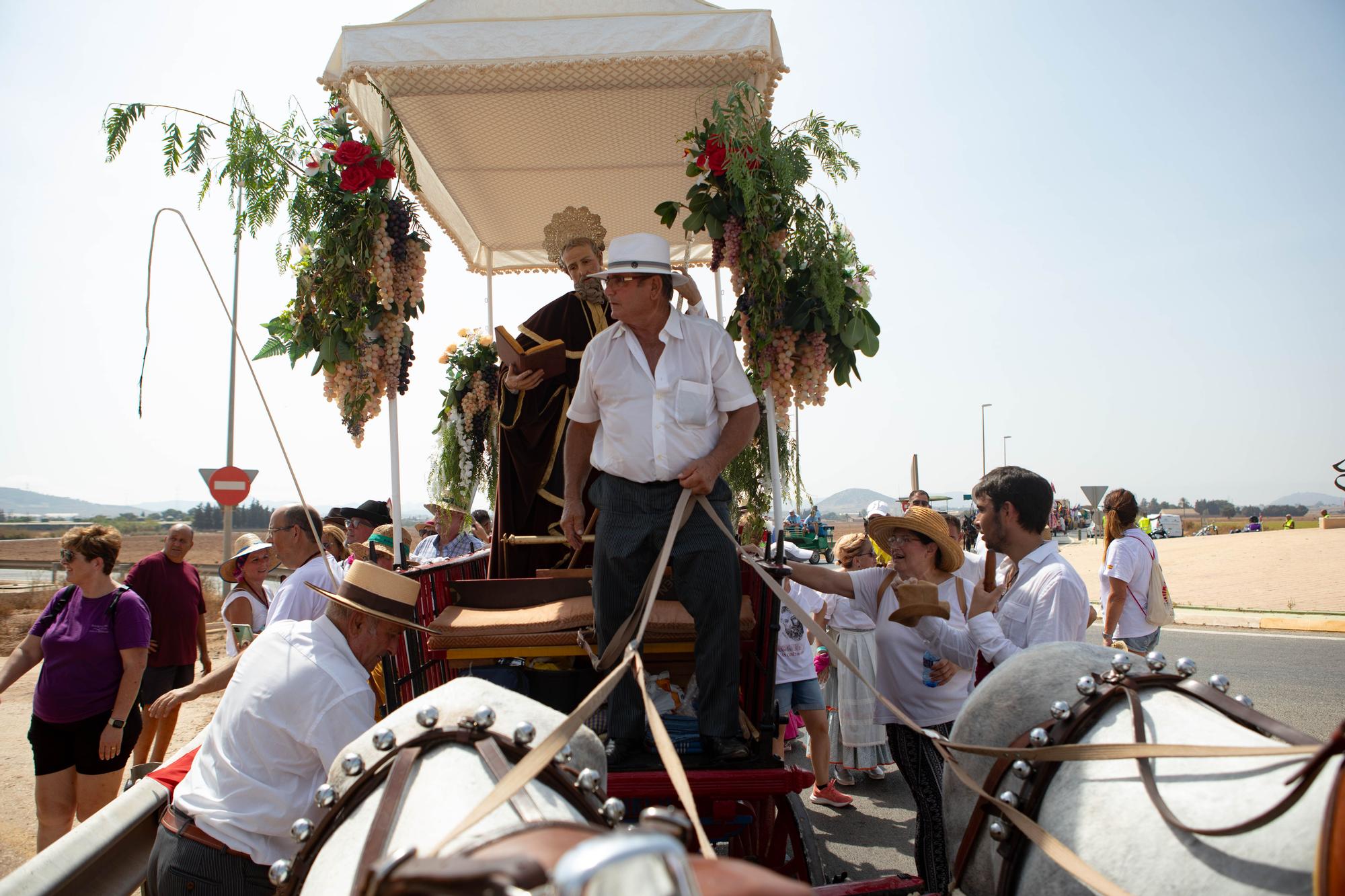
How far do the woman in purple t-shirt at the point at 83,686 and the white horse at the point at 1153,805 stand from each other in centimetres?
472

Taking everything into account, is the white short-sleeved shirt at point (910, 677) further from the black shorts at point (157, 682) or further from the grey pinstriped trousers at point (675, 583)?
the black shorts at point (157, 682)

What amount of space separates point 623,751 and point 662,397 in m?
1.34

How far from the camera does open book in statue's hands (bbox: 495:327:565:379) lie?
15.7 feet

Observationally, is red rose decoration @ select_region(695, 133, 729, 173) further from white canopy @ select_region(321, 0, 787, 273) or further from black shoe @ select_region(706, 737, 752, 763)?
black shoe @ select_region(706, 737, 752, 763)

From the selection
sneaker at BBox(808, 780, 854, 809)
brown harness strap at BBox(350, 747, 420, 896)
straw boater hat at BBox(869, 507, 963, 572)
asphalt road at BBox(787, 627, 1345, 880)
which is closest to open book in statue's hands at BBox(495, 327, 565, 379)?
straw boater hat at BBox(869, 507, 963, 572)

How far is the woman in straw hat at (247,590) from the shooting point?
19.5 feet

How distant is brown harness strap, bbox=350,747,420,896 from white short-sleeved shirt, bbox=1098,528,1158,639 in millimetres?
5406

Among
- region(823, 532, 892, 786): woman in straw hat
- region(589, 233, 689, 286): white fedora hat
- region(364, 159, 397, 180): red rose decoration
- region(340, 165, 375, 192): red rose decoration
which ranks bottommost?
region(823, 532, 892, 786): woman in straw hat

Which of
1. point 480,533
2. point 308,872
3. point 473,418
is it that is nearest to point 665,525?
point 308,872

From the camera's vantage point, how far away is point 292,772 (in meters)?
2.76

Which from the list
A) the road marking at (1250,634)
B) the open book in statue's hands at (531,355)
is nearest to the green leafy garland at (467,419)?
the open book in statue's hands at (531,355)

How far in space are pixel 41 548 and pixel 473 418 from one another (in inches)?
2767

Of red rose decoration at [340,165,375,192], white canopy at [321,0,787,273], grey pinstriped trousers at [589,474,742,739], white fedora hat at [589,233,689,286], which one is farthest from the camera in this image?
red rose decoration at [340,165,375,192]

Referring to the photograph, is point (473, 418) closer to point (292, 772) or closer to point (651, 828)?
point (292, 772)
